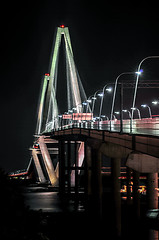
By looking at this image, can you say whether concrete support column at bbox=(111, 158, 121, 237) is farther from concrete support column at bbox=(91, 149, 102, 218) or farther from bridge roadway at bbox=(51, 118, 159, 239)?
concrete support column at bbox=(91, 149, 102, 218)

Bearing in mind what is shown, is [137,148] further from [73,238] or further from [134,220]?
[134,220]

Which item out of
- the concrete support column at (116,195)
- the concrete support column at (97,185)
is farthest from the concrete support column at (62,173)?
the concrete support column at (116,195)

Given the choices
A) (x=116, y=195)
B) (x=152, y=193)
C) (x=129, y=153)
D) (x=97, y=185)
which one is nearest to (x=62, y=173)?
(x=97, y=185)

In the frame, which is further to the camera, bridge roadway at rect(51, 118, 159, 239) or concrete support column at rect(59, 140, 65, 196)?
concrete support column at rect(59, 140, 65, 196)

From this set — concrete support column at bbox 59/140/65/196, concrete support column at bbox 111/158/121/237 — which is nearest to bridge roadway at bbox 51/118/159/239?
concrete support column at bbox 111/158/121/237

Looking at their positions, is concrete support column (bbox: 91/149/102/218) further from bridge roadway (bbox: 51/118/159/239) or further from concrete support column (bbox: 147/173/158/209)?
concrete support column (bbox: 147/173/158/209)

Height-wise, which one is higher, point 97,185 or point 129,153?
point 129,153

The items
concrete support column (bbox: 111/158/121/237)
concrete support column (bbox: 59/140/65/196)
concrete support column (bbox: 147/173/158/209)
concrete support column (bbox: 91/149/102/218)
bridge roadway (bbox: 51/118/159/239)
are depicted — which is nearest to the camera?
bridge roadway (bbox: 51/118/159/239)

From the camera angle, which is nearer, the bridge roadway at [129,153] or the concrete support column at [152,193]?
the bridge roadway at [129,153]

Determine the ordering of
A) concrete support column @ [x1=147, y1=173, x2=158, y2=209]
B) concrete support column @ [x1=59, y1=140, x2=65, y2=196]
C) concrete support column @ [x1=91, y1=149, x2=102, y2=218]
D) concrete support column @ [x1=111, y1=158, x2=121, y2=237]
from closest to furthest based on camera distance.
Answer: concrete support column @ [x1=111, y1=158, x2=121, y2=237] → concrete support column @ [x1=147, y1=173, x2=158, y2=209] → concrete support column @ [x1=91, y1=149, x2=102, y2=218] → concrete support column @ [x1=59, y1=140, x2=65, y2=196]

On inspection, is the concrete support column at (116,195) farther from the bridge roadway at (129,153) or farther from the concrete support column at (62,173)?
the concrete support column at (62,173)

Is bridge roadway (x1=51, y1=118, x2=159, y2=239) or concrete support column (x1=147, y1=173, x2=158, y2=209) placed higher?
bridge roadway (x1=51, y1=118, x2=159, y2=239)

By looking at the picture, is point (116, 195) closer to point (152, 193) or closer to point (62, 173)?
point (152, 193)

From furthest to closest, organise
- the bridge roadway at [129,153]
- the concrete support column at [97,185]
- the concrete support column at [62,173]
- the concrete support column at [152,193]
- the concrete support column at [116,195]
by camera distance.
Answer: the concrete support column at [62,173], the concrete support column at [97,185], the concrete support column at [152,193], the concrete support column at [116,195], the bridge roadway at [129,153]
